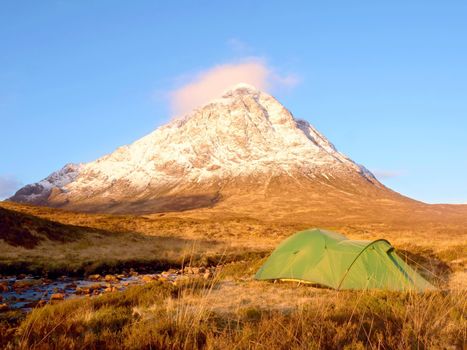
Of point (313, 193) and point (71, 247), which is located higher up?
point (313, 193)

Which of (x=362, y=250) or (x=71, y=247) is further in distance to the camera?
(x=71, y=247)

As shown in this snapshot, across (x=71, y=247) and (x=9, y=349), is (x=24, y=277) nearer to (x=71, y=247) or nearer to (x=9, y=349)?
(x=71, y=247)

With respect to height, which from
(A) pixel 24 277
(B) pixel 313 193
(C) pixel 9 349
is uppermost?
(B) pixel 313 193

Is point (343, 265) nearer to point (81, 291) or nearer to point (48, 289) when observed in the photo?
point (81, 291)

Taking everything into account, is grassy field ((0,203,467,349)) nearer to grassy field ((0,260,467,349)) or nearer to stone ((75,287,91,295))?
grassy field ((0,260,467,349))

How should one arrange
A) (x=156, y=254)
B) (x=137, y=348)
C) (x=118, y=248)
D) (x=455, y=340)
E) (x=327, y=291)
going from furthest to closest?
(x=118, y=248) → (x=156, y=254) → (x=327, y=291) → (x=455, y=340) → (x=137, y=348)

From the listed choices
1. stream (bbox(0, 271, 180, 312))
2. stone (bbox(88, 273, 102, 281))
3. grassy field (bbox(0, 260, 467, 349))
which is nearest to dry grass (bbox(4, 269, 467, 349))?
grassy field (bbox(0, 260, 467, 349))

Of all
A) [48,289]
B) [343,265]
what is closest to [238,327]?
[343,265]

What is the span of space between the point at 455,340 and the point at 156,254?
25.6 meters

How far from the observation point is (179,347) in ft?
19.6

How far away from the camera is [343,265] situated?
14.3m

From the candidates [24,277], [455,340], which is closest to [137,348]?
[455,340]

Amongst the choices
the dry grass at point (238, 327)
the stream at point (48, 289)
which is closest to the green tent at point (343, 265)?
the dry grass at point (238, 327)

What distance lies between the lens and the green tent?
1367 centimetres
